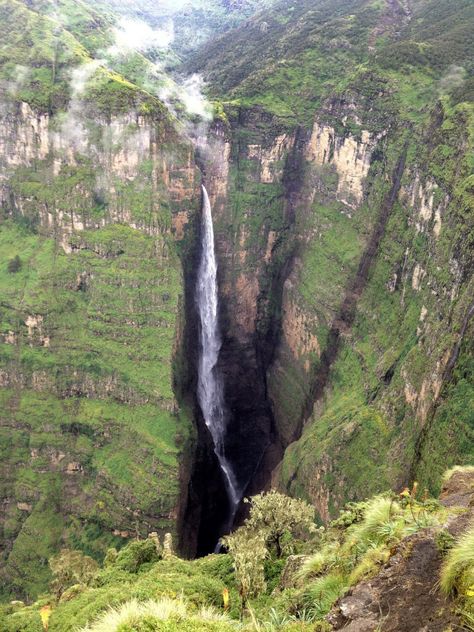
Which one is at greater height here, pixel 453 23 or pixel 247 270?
pixel 453 23

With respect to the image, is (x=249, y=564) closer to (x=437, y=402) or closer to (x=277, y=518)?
(x=277, y=518)

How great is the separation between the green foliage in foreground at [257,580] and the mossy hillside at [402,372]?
13.2 m

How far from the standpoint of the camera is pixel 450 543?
9.19 meters

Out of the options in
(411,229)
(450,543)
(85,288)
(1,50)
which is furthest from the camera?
(1,50)

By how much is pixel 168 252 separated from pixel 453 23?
46.1 m

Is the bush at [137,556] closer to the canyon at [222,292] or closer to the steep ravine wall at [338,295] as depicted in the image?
the steep ravine wall at [338,295]

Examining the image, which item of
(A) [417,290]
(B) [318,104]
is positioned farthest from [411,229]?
(B) [318,104]

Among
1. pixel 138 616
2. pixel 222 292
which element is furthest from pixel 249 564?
pixel 222 292

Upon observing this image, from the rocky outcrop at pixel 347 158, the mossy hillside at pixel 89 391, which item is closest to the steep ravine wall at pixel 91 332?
the mossy hillside at pixel 89 391

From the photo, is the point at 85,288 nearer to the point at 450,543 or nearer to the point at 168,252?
the point at 168,252

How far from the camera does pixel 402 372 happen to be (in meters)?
38.8

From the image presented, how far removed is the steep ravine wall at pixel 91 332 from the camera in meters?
45.0

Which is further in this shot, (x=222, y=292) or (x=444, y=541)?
(x=222, y=292)

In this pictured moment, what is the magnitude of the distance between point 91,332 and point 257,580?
36.1 m
